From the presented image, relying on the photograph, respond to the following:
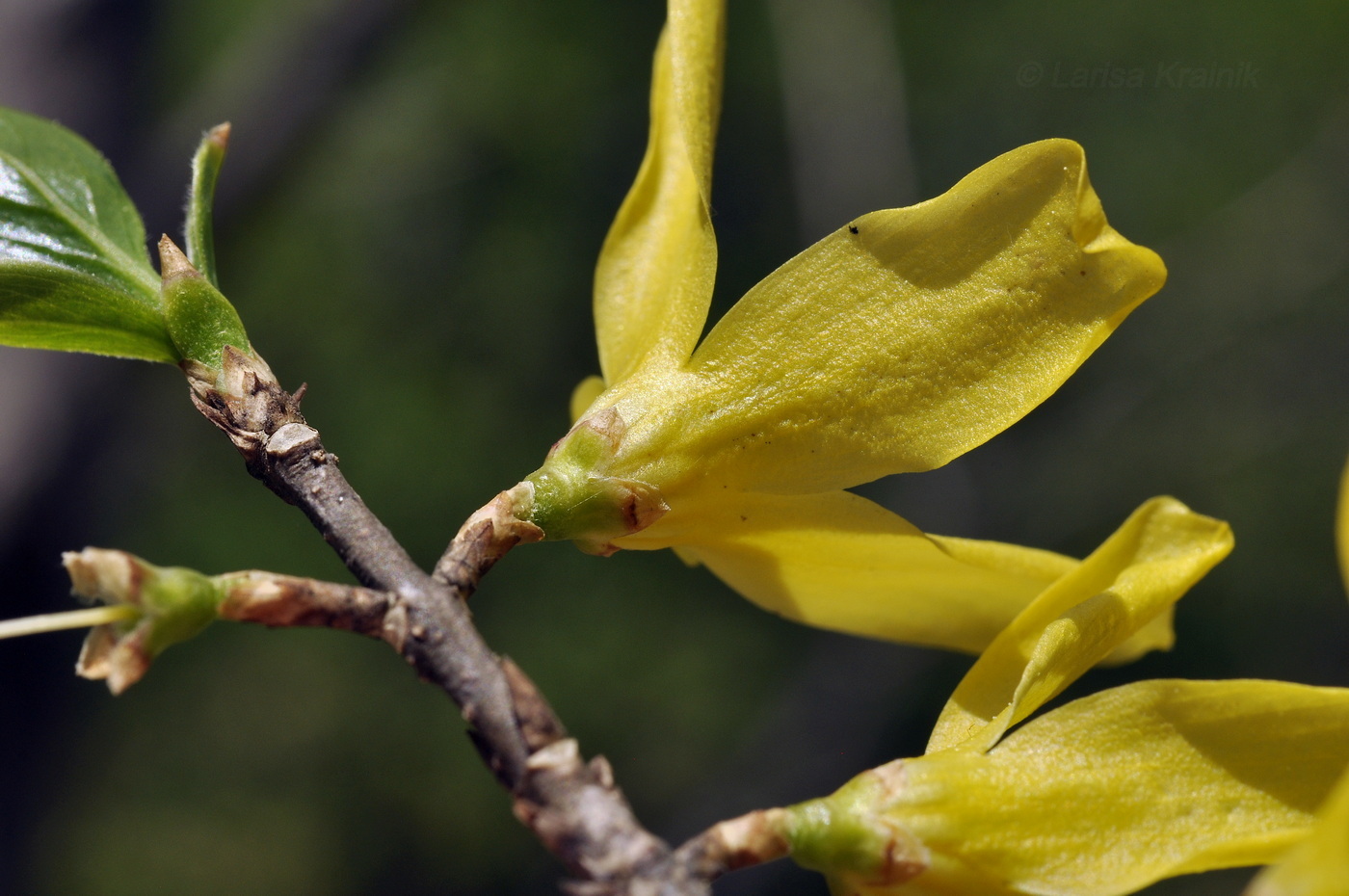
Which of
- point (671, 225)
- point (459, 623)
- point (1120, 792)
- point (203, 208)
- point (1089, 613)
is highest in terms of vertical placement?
point (203, 208)

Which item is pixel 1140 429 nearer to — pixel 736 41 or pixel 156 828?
pixel 736 41

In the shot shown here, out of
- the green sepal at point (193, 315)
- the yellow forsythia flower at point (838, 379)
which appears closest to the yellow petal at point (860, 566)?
the yellow forsythia flower at point (838, 379)

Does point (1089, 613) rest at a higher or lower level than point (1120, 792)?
higher

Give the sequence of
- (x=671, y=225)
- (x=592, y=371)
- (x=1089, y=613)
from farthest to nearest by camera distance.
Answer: (x=592, y=371) → (x=671, y=225) → (x=1089, y=613)

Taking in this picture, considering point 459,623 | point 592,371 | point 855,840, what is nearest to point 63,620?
point 459,623

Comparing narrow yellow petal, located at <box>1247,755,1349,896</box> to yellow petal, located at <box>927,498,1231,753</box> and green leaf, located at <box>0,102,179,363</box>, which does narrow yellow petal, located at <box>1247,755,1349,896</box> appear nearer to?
yellow petal, located at <box>927,498,1231,753</box>

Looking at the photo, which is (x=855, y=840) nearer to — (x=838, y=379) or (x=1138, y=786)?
(x=1138, y=786)

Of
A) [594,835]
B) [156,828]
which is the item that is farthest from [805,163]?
[156,828]

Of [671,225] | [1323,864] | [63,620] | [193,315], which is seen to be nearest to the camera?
[1323,864]

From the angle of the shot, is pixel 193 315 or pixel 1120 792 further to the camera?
pixel 193 315
